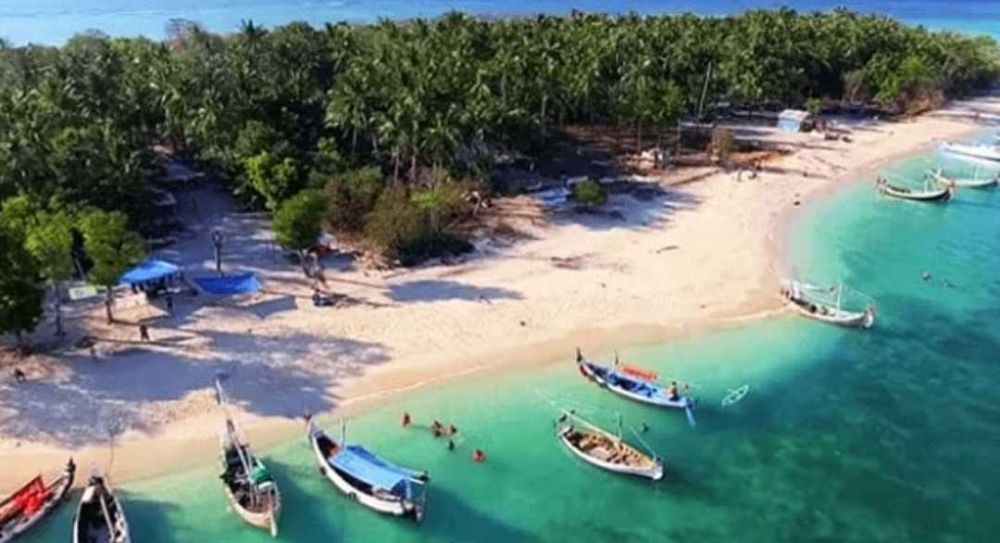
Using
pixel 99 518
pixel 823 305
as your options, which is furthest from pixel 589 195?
pixel 99 518

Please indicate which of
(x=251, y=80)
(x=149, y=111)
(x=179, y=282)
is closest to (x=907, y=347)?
(x=179, y=282)

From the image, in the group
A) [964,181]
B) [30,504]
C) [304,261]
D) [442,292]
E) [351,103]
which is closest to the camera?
[30,504]

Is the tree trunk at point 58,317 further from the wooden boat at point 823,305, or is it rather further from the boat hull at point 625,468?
the wooden boat at point 823,305

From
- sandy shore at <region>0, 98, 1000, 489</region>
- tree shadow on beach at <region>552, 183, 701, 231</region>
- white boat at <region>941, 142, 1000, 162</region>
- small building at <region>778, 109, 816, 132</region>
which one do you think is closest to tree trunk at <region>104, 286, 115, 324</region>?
sandy shore at <region>0, 98, 1000, 489</region>

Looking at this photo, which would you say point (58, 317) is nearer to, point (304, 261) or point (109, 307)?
point (109, 307)

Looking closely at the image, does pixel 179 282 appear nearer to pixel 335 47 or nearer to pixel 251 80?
pixel 251 80

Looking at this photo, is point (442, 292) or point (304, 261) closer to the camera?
point (442, 292)
